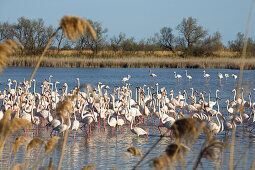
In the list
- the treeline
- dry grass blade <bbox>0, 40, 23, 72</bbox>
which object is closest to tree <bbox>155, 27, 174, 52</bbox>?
the treeline

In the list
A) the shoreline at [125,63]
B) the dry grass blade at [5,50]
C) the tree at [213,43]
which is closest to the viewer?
the dry grass blade at [5,50]

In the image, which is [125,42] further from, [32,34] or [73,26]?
[73,26]

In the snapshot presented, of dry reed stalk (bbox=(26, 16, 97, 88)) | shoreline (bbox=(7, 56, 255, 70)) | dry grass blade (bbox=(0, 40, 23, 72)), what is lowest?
shoreline (bbox=(7, 56, 255, 70))

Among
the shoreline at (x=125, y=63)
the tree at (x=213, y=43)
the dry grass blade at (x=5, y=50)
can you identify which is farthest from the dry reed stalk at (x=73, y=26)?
the tree at (x=213, y=43)

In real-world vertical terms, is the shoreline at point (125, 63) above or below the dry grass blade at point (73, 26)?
below

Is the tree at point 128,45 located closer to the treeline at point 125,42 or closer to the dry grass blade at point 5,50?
the treeline at point 125,42

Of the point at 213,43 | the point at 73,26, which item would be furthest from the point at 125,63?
the point at 73,26

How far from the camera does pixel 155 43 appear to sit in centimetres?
6475

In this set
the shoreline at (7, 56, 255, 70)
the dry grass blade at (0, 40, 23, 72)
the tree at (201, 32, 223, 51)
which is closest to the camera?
the dry grass blade at (0, 40, 23, 72)

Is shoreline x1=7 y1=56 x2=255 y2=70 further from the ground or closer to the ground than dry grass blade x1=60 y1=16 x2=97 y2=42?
closer to the ground

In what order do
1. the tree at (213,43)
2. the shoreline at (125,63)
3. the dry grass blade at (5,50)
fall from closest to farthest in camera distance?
the dry grass blade at (5,50) < the shoreline at (125,63) < the tree at (213,43)

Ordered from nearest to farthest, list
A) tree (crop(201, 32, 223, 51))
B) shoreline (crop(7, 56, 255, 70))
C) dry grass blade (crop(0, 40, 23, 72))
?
dry grass blade (crop(0, 40, 23, 72))
shoreline (crop(7, 56, 255, 70))
tree (crop(201, 32, 223, 51))

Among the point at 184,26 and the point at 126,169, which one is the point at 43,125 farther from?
the point at 184,26

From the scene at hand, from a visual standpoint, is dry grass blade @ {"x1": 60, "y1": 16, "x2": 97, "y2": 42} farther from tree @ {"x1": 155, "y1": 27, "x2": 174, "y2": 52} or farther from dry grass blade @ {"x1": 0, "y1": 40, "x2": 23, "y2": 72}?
tree @ {"x1": 155, "y1": 27, "x2": 174, "y2": 52}
